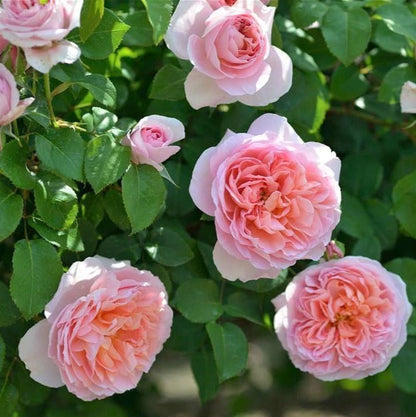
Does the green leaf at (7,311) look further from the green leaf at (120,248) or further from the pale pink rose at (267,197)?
the pale pink rose at (267,197)

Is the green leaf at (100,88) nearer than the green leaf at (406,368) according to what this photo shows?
Yes

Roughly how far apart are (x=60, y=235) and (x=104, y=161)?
0.33ft

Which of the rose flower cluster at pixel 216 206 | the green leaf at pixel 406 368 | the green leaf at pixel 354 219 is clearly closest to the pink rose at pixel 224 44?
the rose flower cluster at pixel 216 206

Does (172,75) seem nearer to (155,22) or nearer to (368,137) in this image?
(155,22)

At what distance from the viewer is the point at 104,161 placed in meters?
0.92

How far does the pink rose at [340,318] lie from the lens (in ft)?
3.43

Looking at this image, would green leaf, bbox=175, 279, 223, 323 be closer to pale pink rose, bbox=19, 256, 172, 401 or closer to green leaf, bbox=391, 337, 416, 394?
pale pink rose, bbox=19, 256, 172, 401

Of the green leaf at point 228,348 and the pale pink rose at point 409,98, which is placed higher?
the pale pink rose at point 409,98

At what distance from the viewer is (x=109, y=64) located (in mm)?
1137

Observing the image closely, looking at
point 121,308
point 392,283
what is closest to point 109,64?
point 121,308

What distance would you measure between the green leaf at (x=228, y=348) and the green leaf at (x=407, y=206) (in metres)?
0.27

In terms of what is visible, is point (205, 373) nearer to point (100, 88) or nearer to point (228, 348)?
point (228, 348)

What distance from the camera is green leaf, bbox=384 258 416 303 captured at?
1.18 m

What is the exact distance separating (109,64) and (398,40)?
16.3 inches
